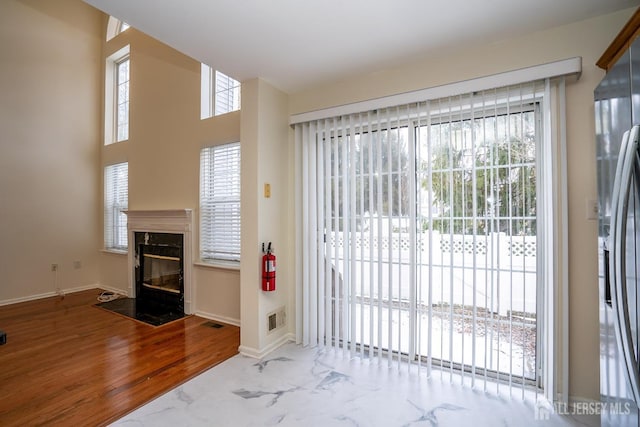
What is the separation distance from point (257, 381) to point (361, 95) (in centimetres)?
256

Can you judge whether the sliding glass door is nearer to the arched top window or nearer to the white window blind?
the white window blind

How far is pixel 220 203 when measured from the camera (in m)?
3.64

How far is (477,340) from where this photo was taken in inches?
85.1

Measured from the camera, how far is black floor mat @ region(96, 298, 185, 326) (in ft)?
11.8

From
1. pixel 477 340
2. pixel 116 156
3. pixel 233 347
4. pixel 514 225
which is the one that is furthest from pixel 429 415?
pixel 116 156

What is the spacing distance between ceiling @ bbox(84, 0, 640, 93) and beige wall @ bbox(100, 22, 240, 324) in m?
1.38

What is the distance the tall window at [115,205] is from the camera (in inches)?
195

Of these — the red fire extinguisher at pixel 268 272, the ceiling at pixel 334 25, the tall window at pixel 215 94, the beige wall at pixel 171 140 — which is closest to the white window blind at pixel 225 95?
the tall window at pixel 215 94

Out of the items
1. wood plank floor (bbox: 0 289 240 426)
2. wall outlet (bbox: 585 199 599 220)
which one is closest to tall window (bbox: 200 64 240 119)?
wood plank floor (bbox: 0 289 240 426)

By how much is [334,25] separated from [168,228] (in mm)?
3384

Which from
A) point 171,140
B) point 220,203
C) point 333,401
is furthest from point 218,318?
point 171,140

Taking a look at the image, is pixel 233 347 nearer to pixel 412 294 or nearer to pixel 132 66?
pixel 412 294

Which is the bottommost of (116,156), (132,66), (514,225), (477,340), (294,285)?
(477,340)

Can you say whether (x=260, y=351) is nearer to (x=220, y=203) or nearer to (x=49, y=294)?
(x=220, y=203)
